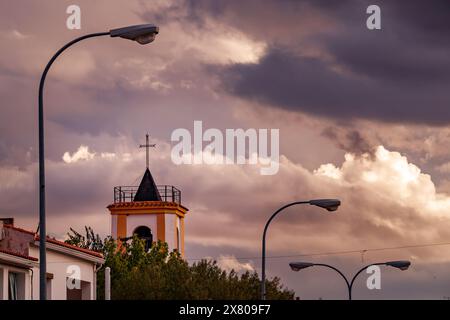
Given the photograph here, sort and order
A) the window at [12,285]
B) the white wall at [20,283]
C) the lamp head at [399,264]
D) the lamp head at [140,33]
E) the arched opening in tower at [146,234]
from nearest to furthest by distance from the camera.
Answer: the lamp head at [140,33] < the white wall at [20,283] < the window at [12,285] < the lamp head at [399,264] < the arched opening in tower at [146,234]

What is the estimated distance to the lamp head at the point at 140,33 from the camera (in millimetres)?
25156

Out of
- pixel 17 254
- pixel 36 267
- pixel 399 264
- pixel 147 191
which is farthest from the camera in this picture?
pixel 147 191

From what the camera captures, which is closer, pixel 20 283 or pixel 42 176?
pixel 42 176

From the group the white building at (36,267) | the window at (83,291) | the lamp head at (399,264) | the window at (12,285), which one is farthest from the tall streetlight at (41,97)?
the lamp head at (399,264)

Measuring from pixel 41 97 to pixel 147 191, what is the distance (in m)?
71.8

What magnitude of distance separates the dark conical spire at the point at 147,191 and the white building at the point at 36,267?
141ft

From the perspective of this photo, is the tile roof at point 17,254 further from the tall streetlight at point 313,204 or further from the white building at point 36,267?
the tall streetlight at point 313,204

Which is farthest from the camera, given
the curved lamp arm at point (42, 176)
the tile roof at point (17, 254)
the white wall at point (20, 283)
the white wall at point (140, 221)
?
the white wall at point (140, 221)

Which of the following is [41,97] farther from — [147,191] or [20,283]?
[147,191]

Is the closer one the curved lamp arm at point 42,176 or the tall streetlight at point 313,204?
the curved lamp arm at point 42,176

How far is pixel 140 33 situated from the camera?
25.2 meters

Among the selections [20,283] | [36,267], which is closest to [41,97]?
[20,283]

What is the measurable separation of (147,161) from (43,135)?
75242mm
